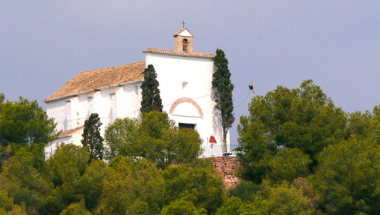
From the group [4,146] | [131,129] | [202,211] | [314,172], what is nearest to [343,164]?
[314,172]

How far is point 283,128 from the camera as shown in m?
43.4

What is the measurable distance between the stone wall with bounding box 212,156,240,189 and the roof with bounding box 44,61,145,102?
6.69 m

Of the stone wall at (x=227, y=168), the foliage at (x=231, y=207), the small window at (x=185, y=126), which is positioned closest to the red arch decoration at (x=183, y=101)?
the small window at (x=185, y=126)

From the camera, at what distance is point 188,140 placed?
1689 inches

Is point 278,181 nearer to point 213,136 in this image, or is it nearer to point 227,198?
point 227,198

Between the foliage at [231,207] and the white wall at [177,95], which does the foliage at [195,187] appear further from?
the white wall at [177,95]

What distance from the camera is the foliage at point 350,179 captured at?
3812 cm

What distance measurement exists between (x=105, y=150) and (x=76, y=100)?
8.28 metres

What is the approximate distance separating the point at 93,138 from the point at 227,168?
7.03 meters

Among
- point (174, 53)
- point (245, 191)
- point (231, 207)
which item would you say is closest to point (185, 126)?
→ point (174, 53)

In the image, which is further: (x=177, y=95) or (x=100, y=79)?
(x=100, y=79)

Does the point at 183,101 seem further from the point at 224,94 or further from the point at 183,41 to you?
the point at 183,41

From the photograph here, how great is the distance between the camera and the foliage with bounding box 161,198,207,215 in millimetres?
36719

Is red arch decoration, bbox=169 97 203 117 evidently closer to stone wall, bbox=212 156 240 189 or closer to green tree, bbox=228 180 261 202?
stone wall, bbox=212 156 240 189
